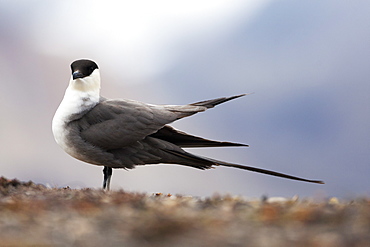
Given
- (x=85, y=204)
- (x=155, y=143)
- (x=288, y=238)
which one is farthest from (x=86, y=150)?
(x=288, y=238)

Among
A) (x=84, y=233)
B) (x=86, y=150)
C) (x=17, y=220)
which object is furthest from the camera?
(x=86, y=150)

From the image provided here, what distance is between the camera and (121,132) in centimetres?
748

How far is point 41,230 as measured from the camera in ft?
11.9

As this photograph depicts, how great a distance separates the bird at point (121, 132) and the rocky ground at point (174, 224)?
277cm

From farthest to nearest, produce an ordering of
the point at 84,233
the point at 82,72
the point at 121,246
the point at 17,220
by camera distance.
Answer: the point at 82,72 → the point at 17,220 → the point at 84,233 → the point at 121,246

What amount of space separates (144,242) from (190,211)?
1016 mm

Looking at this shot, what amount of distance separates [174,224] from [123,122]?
4150 millimetres

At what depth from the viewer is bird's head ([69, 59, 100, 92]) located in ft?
26.1

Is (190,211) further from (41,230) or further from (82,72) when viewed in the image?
(82,72)

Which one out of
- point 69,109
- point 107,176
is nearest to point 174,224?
point 107,176

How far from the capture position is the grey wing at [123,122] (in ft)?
24.5

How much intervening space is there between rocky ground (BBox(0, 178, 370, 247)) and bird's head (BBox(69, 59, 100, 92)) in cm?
350

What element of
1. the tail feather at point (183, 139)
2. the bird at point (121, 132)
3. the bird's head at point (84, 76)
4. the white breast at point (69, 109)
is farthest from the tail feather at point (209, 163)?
the bird's head at point (84, 76)

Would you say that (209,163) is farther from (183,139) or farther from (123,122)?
(123,122)
